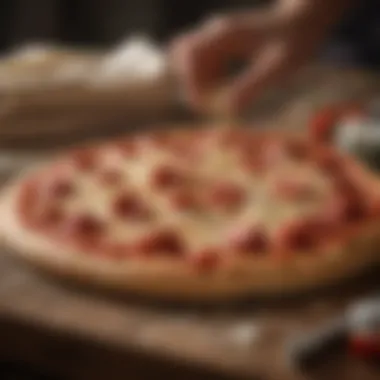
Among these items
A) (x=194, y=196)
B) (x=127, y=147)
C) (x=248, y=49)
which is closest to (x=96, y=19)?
(x=248, y=49)

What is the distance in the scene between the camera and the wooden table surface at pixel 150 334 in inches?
24.3

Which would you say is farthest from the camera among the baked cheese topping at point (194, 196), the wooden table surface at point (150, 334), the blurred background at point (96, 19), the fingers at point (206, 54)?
the blurred background at point (96, 19)

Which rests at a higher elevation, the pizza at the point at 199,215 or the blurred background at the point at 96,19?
the blurred background at the point at 96,19

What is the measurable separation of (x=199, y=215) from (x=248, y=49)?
328 millimetres

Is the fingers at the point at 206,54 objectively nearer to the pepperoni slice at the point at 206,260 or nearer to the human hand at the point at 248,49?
the human hand at the point at 248,49

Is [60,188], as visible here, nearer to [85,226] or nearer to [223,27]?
[85,226]

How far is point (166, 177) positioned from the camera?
2.80 feet

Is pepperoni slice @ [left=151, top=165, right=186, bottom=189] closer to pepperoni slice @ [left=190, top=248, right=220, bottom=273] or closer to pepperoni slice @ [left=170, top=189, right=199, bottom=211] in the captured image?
pepperoni slice @ [left=170, top=189, right=199, bottom=211]

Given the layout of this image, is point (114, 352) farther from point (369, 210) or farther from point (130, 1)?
point (130, 1)

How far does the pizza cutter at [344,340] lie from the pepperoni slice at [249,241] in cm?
9

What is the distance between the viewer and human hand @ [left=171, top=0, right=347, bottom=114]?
1047 mm

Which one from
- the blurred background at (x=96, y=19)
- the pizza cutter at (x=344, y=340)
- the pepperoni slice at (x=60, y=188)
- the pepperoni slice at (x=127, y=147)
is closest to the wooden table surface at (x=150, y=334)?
the pizza cutter at (x=344, y=340)

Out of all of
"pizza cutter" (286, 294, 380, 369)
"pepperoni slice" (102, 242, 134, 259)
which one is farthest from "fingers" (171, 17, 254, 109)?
"pizza cutter" (286, 294, 380, 369)

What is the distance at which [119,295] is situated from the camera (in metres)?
0.70
